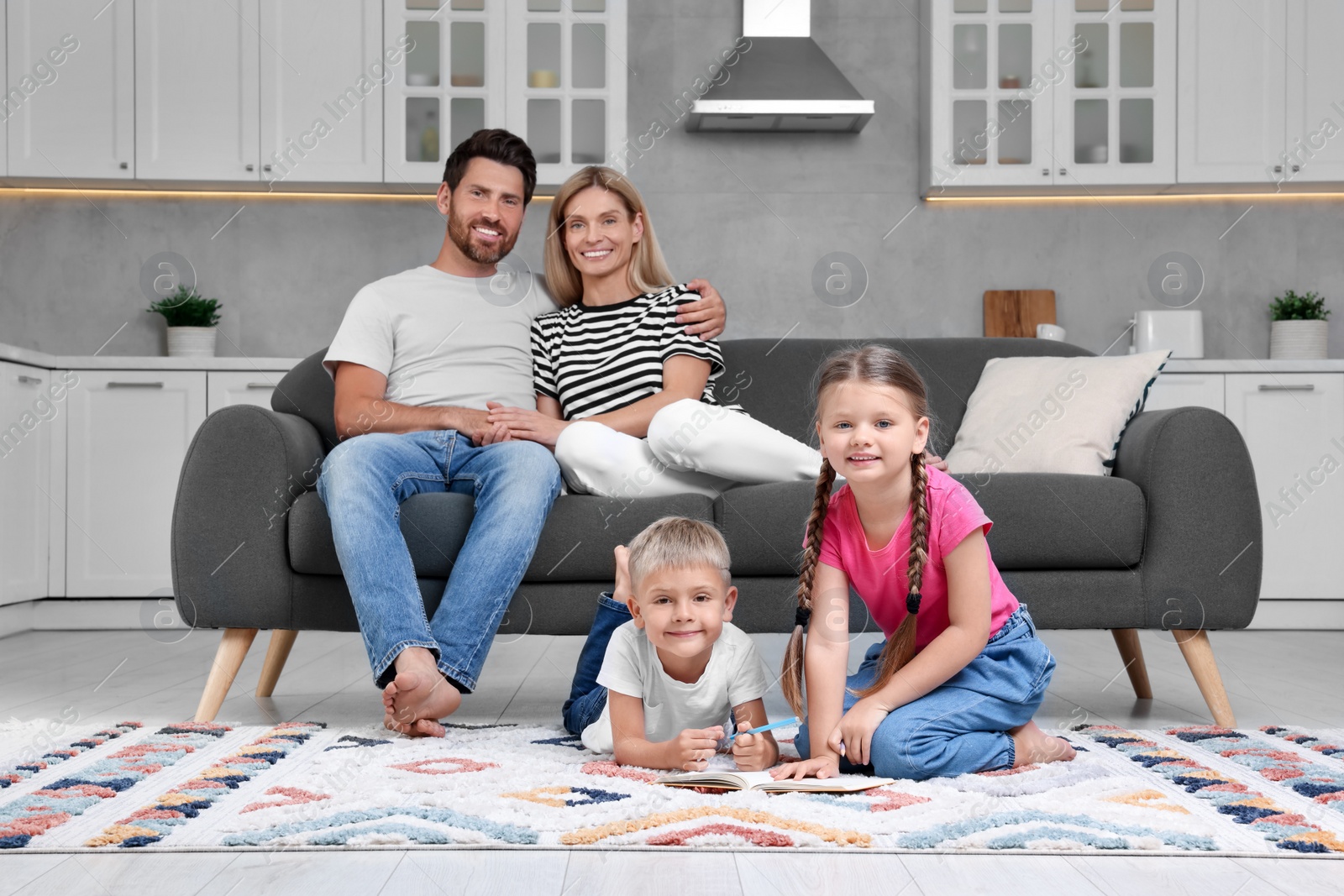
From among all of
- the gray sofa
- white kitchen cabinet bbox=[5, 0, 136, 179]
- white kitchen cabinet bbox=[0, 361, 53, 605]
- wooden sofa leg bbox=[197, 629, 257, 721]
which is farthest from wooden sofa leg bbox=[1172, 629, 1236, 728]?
white kitchen cabinet bbox=[5, 0, 136, 179]

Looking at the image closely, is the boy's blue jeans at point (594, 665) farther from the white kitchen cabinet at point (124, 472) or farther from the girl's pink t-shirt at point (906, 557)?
the white kitchen cabinet at point (124, 472)

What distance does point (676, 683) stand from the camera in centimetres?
145

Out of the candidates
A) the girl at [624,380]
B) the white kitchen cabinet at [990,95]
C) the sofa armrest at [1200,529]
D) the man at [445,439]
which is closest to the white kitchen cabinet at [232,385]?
the man at [445,439]

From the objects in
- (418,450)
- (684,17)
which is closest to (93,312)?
(684,17)

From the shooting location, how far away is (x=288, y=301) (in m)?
3.96

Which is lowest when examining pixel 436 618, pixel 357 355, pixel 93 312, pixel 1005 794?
pixel 1005 794

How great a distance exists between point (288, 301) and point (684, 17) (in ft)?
5.58

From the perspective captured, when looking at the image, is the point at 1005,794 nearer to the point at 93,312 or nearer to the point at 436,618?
the point at 436,618

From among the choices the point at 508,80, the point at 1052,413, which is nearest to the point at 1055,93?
the point at 508,80

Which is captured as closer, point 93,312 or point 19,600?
point 19,600

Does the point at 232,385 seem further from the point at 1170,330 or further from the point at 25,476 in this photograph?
the point at 1170,330

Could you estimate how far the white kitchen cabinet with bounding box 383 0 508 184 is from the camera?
370cm

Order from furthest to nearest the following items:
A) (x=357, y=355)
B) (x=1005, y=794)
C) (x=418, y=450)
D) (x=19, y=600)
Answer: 1. (x=19, y=600)
2. (x=357, y=355)
3. (x=418, y=450)
4. (x=1005, y=794)

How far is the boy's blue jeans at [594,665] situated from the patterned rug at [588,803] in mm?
83
